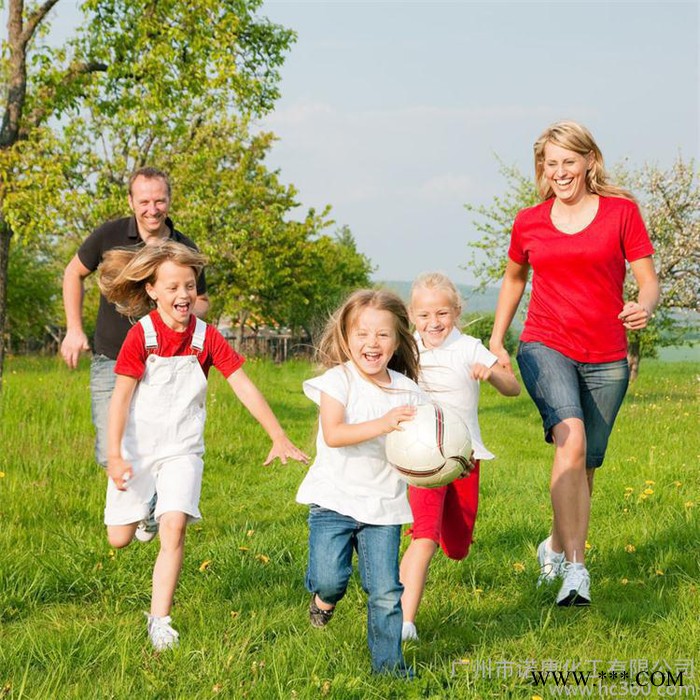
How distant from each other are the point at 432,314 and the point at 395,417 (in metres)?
1.17

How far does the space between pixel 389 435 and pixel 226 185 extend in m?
34.0

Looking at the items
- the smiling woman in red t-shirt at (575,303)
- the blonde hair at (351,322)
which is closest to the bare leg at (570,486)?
the smiling woman in red t-shirt at (575,303)

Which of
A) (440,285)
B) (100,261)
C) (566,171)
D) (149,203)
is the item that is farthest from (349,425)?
(100,261)

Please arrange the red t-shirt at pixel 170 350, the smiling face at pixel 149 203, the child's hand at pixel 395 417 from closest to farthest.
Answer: the child's hand at pixel 395 417, the red t-shirt at pixel 170 350, the smiling face at pixel 149 203

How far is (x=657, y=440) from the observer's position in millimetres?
10961

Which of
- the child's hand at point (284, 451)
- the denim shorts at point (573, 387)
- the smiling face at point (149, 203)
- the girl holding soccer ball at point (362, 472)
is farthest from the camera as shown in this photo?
the smiling face at point (149, 203)

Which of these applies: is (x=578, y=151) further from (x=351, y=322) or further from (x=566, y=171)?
(x=351, y=322)

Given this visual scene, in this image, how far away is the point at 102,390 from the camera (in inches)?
234

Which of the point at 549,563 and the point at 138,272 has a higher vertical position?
the point at 138,272

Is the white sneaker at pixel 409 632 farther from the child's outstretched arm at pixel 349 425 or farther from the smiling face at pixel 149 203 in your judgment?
the smiling face at pixel 149 203

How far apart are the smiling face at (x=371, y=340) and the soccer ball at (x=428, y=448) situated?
30 centimetres

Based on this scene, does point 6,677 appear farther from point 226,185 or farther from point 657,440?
point 226,185

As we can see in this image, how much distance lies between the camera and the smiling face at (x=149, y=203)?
5777 millimetres

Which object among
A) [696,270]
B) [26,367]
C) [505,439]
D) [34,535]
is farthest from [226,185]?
[34,535]
